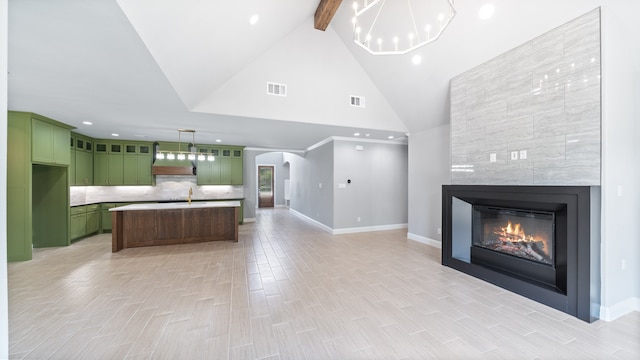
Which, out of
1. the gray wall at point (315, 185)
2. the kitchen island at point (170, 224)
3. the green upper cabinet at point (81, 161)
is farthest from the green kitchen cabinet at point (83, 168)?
the gray wall at point (315, 185)

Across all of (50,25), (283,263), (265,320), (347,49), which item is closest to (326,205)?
(283,263)

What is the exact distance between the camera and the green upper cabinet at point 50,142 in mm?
4434

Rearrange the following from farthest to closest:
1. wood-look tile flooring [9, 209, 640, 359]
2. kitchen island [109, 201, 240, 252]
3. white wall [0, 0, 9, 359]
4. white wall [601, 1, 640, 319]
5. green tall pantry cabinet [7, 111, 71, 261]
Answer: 1. kitchen island [109, 201, 240, 252]
2. green tall pantry cabinet [7, 111, 71, 261]
3. white wall [601, 1, 640, 319]
4. wood-look tile flooring [9, 209, 640, 359]
5. white wall [0, 0, 9, 359]

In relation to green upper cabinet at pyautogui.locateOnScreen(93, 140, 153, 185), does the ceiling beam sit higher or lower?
higher

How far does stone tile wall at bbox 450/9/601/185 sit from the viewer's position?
253 centimetres

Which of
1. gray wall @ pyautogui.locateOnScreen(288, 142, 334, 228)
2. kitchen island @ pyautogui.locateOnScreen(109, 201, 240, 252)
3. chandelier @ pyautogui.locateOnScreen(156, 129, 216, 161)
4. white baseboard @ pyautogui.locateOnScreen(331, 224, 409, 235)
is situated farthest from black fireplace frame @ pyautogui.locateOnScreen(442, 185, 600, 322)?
chandelier @ pyautogui.locateOnScreen(156, 129, 216, 161)

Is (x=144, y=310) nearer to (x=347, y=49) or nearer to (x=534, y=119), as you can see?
(x=534, y=119)

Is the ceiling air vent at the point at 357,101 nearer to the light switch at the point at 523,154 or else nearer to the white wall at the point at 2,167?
the light switch at the point at 523,154

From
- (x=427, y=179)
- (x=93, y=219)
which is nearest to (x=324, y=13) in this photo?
(x=427, y=179)

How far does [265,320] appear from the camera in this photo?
2.49 meters

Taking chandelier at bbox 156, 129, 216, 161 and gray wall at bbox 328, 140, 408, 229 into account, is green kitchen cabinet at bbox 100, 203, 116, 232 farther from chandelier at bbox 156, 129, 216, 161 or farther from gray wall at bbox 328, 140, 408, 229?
gray wall at bbox 328, 140, 408, 229

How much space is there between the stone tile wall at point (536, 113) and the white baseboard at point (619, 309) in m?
1.32

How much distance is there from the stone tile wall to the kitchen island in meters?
5.01

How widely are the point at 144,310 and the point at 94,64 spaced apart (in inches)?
108
